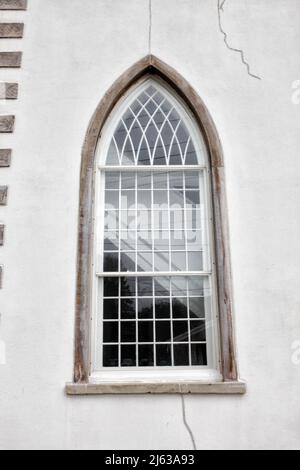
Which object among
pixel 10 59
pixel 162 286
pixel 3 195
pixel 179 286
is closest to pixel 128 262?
pixel 162 286

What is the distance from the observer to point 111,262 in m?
4.11

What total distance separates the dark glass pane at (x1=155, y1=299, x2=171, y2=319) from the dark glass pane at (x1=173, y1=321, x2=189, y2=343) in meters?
0.11

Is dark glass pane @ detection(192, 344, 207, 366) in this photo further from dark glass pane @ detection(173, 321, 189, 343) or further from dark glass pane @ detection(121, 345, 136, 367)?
dark glass pane @ detection(121, 345, 136, 367)

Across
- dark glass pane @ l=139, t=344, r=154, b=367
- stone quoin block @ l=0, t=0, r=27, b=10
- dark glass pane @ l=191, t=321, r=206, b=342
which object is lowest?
dark glass pane @ l=139, t=344, r=154, b=367

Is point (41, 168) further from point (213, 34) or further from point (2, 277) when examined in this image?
point (213, 34)

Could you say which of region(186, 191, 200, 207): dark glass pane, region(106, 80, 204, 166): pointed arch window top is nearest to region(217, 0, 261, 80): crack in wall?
region(106, 80, 204, 166): pointed arch window top

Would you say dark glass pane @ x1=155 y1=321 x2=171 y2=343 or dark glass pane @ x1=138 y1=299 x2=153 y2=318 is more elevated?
dark glass pane @ x1=138 y1=299 x2=153 y2=318

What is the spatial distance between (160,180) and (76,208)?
0.87m

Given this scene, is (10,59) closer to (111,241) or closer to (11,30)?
(11,30)

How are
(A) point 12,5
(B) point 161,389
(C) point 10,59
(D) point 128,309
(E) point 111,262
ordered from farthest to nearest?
(A) point 12,5 < (C) point 10,59 < (E) point 111,262 < (D) point 128,309 < (B) point 161,389

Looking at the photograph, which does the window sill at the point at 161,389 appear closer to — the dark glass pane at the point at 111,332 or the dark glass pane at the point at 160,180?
the dark glass pane at the point at 111,332

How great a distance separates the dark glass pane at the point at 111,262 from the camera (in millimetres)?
4082

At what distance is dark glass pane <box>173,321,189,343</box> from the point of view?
3.93m

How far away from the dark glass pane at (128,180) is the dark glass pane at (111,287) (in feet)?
A: 3.01
